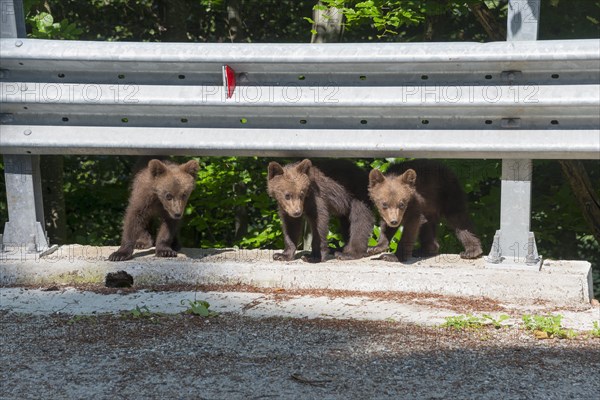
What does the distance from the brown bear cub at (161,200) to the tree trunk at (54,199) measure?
305cm

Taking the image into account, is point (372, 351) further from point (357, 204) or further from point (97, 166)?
point (97, 166)

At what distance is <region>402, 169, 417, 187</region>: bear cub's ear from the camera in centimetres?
609

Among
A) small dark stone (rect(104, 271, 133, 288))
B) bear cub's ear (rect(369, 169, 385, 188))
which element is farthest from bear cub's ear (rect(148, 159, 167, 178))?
bear cub's ear (rect(369, 169, 385, 188))

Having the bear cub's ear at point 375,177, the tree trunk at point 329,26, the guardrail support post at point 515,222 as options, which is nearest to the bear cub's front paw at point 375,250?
the bear cub's ear at point 375,177

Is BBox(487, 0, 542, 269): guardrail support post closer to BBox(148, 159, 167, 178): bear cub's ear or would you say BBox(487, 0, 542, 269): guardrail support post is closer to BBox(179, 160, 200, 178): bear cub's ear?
BBox(179, 160, 200, 178): bear cub's ear

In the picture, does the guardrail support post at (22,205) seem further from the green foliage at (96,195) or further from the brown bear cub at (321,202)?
the green foliage at (96,195)

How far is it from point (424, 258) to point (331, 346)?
211cm

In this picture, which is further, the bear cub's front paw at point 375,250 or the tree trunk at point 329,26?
the tree trunk at point 329,26

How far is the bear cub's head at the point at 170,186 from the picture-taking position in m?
6.07

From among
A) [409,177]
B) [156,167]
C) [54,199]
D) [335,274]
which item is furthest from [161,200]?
[54,199]

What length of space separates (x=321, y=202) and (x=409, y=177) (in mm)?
703

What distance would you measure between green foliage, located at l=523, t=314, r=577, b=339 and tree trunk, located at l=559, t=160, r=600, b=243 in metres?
4.09

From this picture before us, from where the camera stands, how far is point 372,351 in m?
3.89

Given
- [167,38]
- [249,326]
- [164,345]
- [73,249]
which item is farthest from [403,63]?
[167,38]
